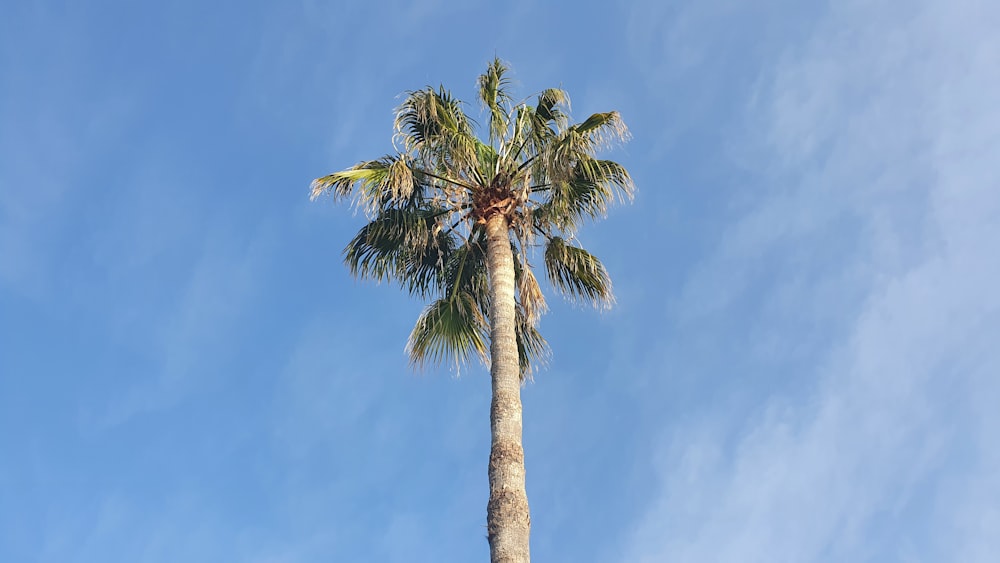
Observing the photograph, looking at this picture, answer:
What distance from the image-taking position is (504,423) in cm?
1168

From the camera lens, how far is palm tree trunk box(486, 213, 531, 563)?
10609 mm

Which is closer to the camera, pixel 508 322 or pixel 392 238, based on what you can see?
pixel 508 322

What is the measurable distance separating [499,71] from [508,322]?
4.75 m

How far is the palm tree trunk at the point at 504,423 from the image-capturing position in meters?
10.6

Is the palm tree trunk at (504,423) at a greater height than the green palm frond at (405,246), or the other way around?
the green palm frond at (405,246)

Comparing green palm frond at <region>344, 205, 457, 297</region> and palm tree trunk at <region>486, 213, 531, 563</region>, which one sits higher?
green palm frond at <region>344, 205, 457, 297</region>

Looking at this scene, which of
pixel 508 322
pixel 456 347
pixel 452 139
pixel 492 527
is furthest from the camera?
pixel 456 347

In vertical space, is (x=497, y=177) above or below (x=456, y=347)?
above

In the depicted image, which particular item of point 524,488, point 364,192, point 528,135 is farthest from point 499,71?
point 524,488

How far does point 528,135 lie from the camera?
14.4 m

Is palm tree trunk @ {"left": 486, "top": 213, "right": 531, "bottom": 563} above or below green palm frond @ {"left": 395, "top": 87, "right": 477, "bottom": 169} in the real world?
below

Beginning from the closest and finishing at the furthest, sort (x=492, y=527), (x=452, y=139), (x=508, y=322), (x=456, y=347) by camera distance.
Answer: (x=492, y=527) < (x=508, y=322) < (x=452, y=139) < (x=456, y=347)

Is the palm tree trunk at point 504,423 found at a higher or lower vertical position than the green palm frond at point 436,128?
lower

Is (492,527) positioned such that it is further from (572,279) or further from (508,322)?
(572,279)
